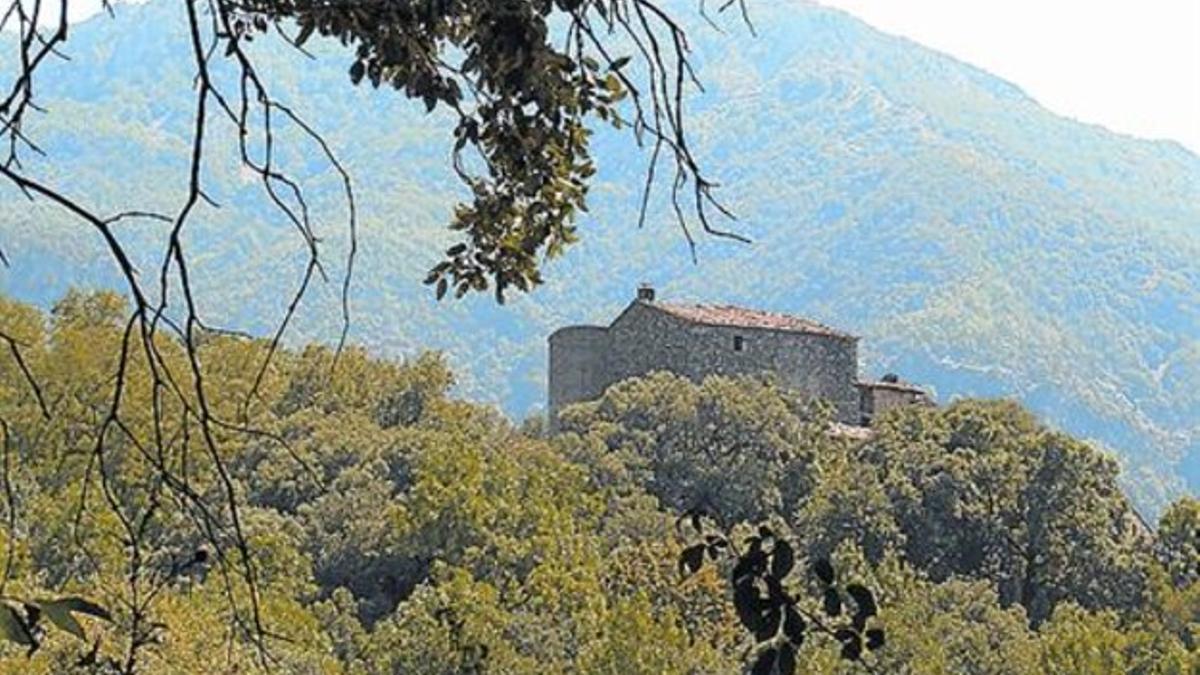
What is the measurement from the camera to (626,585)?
33.6 m

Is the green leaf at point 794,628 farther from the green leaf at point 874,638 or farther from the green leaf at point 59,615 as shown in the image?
the green leaf at point 59,615

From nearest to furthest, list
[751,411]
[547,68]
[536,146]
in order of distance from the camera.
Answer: [547,68], [536,146], [751,411]

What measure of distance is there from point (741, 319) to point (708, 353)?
1.82 meters

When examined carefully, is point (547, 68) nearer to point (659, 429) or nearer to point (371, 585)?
point (371, 585)

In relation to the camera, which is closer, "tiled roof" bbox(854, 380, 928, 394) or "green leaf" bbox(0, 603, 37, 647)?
"green leaf" bbox(0, 603, 37, 647)

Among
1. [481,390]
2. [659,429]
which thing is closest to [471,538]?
[659,429]

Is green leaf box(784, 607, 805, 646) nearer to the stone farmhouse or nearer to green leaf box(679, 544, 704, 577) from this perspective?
green leaf box(679, 544, 704, 577)

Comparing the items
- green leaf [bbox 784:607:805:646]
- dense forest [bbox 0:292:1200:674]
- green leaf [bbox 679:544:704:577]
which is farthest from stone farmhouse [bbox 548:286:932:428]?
green leaf [bbox 784:607:805:646]

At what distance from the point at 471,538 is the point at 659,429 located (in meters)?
7.77

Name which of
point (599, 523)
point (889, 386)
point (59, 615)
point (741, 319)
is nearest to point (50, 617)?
point (59, 615)

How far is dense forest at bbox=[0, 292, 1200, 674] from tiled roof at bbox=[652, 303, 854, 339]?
2584 millimetres

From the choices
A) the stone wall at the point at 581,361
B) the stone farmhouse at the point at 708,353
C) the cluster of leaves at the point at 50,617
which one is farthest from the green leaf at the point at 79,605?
the stone wall at the point at 581,361

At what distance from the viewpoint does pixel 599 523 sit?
121 feet

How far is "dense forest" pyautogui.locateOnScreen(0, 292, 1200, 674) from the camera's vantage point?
2781 centimetres
